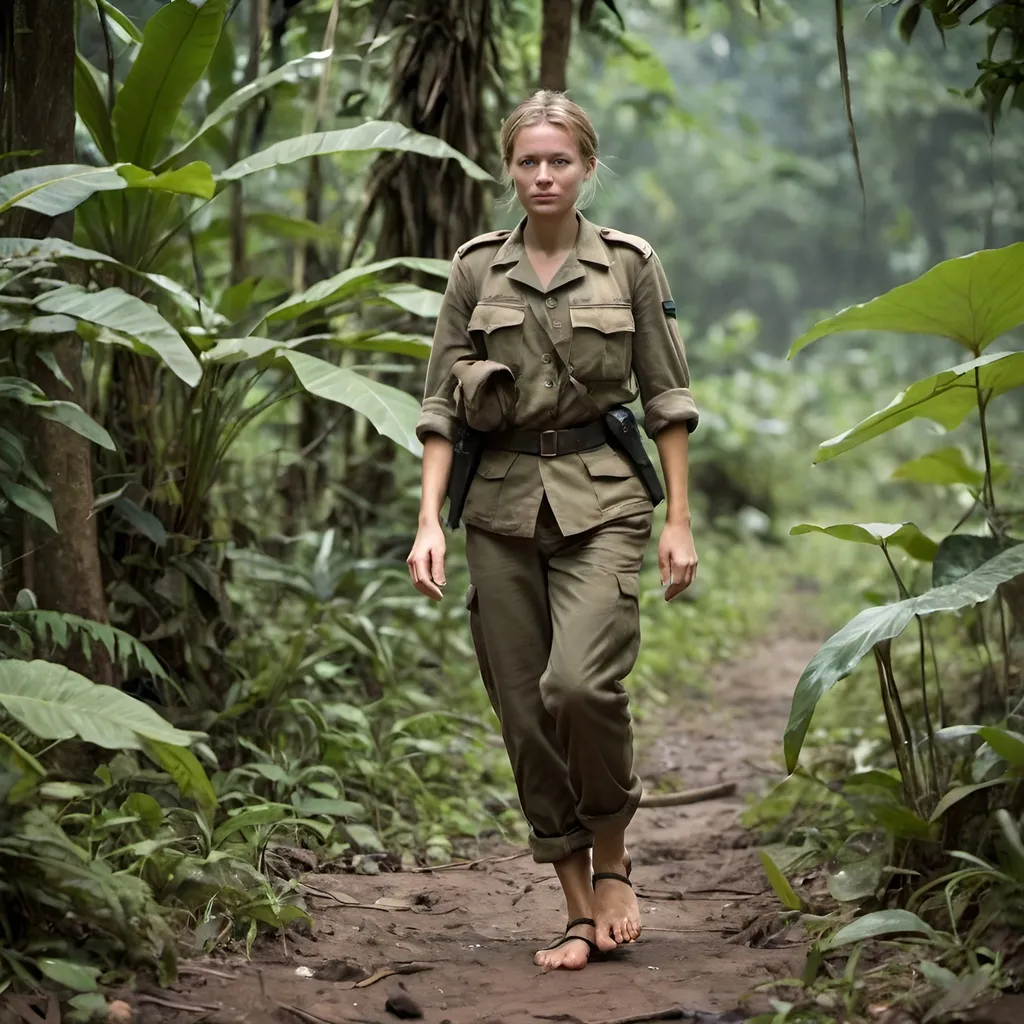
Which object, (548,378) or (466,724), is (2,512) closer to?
(548,378)

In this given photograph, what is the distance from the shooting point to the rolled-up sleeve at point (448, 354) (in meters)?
3.13

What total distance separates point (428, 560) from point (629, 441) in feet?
1.85

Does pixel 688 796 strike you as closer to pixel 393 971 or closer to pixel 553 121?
pixel 393 971

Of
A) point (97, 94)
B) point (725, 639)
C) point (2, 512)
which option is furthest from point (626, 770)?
point (725, 639)

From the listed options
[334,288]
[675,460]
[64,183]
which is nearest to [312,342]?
[334,288]

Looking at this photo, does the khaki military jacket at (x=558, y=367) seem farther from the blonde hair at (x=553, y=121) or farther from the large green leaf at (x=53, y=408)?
the large green leaf at (x=53, y=408)

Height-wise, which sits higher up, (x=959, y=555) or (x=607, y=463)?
(x=607, y=463)

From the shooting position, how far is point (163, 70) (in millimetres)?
3824

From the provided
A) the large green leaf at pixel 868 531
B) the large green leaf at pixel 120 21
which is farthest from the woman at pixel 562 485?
the large green leaf at pixel 120 21

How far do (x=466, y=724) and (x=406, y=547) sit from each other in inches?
37.1

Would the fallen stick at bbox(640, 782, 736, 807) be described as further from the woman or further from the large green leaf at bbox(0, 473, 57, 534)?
the large green leaf at bbox(0, 473, 57, 534)

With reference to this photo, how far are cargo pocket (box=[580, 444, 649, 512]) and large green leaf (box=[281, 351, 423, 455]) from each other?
662 mm

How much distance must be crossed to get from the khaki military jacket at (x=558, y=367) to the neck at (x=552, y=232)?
3 cm

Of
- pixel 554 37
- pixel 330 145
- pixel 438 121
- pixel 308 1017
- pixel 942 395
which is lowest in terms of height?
pixel 308 1017
